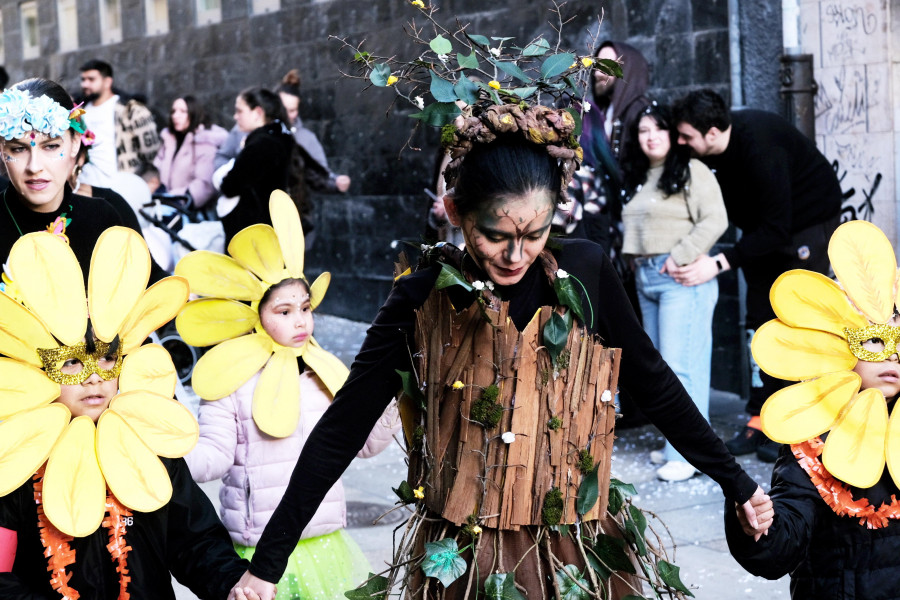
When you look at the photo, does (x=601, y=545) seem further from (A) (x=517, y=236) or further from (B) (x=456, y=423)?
(A) (x=517, y=236)

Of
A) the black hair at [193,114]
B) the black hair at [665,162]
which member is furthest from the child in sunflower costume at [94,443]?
the black hair at [193,114]

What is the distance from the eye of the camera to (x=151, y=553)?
117 inches

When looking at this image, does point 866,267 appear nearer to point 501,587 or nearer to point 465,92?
point 465,92

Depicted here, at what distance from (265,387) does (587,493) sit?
1490mm

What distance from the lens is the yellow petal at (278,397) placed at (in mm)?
3811

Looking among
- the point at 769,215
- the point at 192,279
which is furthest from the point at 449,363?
the point at 769,215

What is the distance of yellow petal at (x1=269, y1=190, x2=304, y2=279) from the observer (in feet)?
12.8

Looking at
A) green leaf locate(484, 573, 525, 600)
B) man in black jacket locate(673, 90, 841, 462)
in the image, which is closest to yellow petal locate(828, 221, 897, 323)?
green leaf locate(484, 573, 525, 600)

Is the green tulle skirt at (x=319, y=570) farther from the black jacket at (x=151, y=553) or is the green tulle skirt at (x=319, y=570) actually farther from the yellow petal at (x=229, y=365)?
the black jacket at (x=151, y=553)

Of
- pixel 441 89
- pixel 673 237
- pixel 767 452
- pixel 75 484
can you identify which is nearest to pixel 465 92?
pixel 441 89

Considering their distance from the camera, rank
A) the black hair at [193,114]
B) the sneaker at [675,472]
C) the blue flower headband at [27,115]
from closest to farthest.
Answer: the blue flower headband at [27,115], the sneaker at [675,472], the black hair at [193,114]

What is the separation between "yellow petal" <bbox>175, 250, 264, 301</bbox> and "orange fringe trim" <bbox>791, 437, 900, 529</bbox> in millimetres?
1816

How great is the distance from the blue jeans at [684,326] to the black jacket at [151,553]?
11.7ft

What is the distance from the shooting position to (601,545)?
8.77 feet
